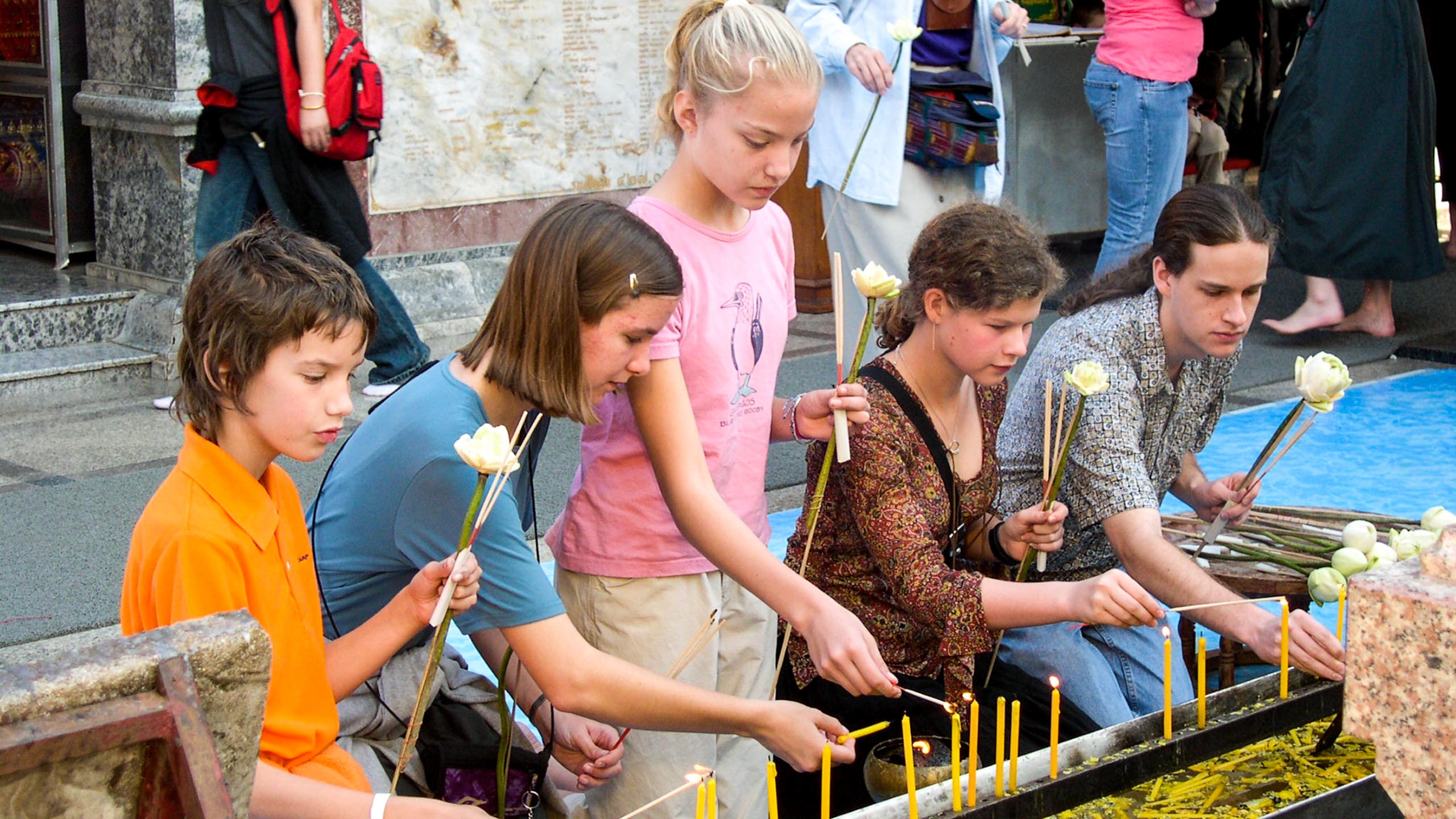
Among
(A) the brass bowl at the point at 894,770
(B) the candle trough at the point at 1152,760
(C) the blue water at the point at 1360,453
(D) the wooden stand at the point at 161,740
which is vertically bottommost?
(C) the blue water at the point at 1360,453

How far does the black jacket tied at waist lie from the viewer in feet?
16.5

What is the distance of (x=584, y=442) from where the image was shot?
8.82ft

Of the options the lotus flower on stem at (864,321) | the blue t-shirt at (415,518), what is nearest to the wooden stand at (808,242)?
the lotus flower on stem at (864,321)

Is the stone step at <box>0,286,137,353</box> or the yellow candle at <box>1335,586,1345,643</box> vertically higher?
the yellow candle at <box>1335,586,1345,643</box>

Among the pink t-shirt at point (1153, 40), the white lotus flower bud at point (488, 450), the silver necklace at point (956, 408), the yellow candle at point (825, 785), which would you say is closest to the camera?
the white lotus flower bud at point (488, 450)

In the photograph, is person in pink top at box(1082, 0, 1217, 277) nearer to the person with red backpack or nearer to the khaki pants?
the person with red backpack

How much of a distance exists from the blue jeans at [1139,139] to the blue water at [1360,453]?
924mm

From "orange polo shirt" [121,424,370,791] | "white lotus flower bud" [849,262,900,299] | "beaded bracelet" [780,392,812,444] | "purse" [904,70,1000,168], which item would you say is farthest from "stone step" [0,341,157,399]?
"white lotus flower bud" [849,262,900,299]

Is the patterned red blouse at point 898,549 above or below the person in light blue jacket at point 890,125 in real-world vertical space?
below

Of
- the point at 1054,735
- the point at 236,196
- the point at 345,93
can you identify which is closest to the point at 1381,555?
the point at 1054,735

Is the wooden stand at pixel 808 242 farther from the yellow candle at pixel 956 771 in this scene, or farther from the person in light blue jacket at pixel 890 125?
the yellow candle at pixel 956 771

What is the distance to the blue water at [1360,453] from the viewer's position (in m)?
4.95

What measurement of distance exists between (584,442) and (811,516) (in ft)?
1.37

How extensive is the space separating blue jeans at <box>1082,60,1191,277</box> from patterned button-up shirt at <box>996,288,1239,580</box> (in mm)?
3045
